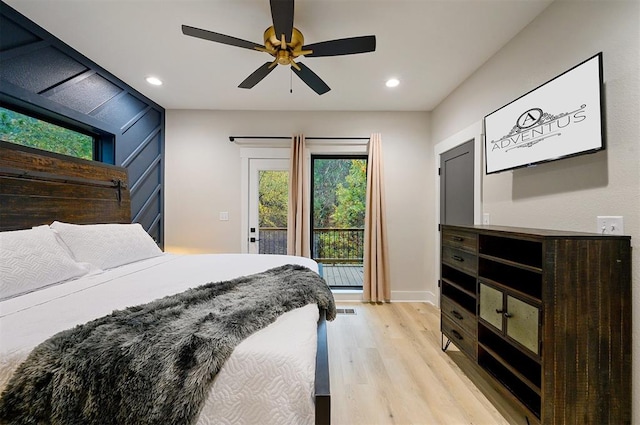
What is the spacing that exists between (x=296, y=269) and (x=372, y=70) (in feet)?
7.03

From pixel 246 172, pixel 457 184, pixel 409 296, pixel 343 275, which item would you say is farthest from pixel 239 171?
pixel 409 296

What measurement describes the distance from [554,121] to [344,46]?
147cm

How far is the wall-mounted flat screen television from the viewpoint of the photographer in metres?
1.43

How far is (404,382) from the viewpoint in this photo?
6.27 feet

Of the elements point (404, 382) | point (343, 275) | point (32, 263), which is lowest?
point (404, 382)

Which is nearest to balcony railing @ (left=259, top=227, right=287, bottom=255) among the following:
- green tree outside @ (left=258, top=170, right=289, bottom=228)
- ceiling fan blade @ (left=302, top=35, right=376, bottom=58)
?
green tree outside @ (left=258, top=170, right=289, bottom=228)

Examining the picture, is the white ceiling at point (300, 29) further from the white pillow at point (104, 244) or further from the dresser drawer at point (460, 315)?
the dresser drawer at point (460, 315)

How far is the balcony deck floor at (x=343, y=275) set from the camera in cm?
410

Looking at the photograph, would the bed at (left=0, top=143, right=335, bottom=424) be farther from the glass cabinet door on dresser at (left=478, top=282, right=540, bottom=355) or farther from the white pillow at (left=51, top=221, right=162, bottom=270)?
the glass cabinet door on dresser at (left=478, top=282, right=540, bottom=355)

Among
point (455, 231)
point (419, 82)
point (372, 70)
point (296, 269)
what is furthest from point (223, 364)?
point (419, 82)

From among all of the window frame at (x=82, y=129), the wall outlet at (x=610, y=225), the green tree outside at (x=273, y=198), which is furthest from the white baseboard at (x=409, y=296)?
the window frame at (x=82, y=129)

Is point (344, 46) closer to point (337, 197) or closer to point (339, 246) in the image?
point (337, 197)

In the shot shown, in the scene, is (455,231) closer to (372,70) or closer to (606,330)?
(606,330)

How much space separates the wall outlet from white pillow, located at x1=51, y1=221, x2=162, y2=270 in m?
3.19
